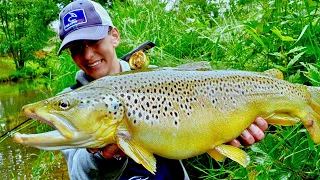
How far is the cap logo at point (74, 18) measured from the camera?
7.47ft

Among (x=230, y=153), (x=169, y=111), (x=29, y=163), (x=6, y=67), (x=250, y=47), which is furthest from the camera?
(x=6, y=67)

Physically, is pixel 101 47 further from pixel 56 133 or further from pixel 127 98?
pixel 56 133

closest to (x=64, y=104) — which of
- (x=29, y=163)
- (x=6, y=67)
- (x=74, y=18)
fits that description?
(x=74, y=18)

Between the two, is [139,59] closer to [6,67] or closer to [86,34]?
[86,34]

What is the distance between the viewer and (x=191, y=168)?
3.33 meters

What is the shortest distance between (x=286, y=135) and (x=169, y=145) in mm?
1021

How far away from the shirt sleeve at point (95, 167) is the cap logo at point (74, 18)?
0.73 meters

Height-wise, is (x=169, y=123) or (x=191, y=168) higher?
(x=169, y=123)

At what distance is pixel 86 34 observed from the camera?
2.19 m

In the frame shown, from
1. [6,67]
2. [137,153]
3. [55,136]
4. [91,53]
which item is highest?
[91,53]

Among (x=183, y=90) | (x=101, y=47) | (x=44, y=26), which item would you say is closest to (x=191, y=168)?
(x=101, y=47)

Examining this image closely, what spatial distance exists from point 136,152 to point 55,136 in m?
0.30

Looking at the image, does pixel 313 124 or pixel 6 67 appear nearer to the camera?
pixel 313 124

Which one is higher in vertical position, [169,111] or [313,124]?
[169,111]
